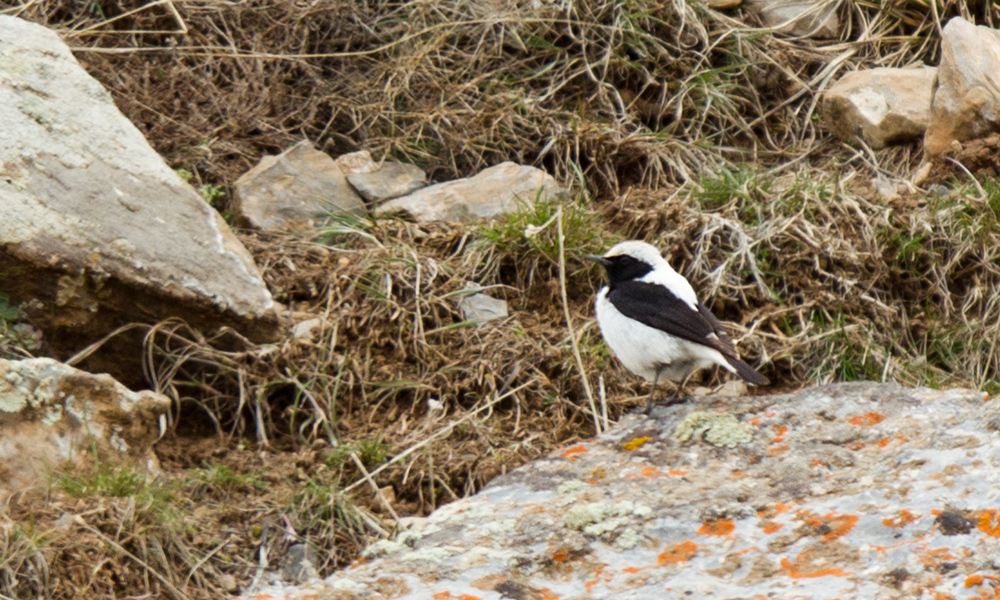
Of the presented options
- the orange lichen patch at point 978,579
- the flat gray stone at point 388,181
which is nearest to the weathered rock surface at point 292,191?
the flat gray stone at point 388,181

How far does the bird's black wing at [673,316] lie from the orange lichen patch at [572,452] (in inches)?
33.2

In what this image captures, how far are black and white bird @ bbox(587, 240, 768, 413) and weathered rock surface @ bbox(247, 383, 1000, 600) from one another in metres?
0.70

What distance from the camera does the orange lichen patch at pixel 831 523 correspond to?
135 inches

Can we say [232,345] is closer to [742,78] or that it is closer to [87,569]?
[87,569]

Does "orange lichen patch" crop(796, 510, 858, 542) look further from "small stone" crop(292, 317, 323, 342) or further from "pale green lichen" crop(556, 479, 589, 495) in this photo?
"small stone" crop(292, 317, 323, 342)

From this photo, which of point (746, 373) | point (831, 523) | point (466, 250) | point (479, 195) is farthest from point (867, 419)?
point (479, 195)

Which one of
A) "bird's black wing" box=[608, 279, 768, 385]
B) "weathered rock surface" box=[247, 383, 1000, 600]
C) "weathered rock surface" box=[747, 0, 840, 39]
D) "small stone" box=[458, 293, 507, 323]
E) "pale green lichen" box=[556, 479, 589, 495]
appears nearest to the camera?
"weathered rock surface" box=[247, 383, 1000, 600]

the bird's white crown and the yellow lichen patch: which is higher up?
the yellow lichen patch

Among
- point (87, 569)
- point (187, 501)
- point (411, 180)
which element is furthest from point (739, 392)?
point (87, 569)

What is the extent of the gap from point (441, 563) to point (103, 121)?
10.8 ft

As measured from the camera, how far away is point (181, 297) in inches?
211

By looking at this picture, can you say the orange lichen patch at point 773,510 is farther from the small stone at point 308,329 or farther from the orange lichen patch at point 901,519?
the small stone at point 308,329

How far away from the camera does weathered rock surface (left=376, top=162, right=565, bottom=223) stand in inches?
267

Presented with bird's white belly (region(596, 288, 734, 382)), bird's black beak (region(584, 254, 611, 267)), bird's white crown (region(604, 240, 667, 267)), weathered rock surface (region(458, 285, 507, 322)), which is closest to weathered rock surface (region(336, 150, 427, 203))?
weathered rock surface (region(458, 285, 507, 322))
